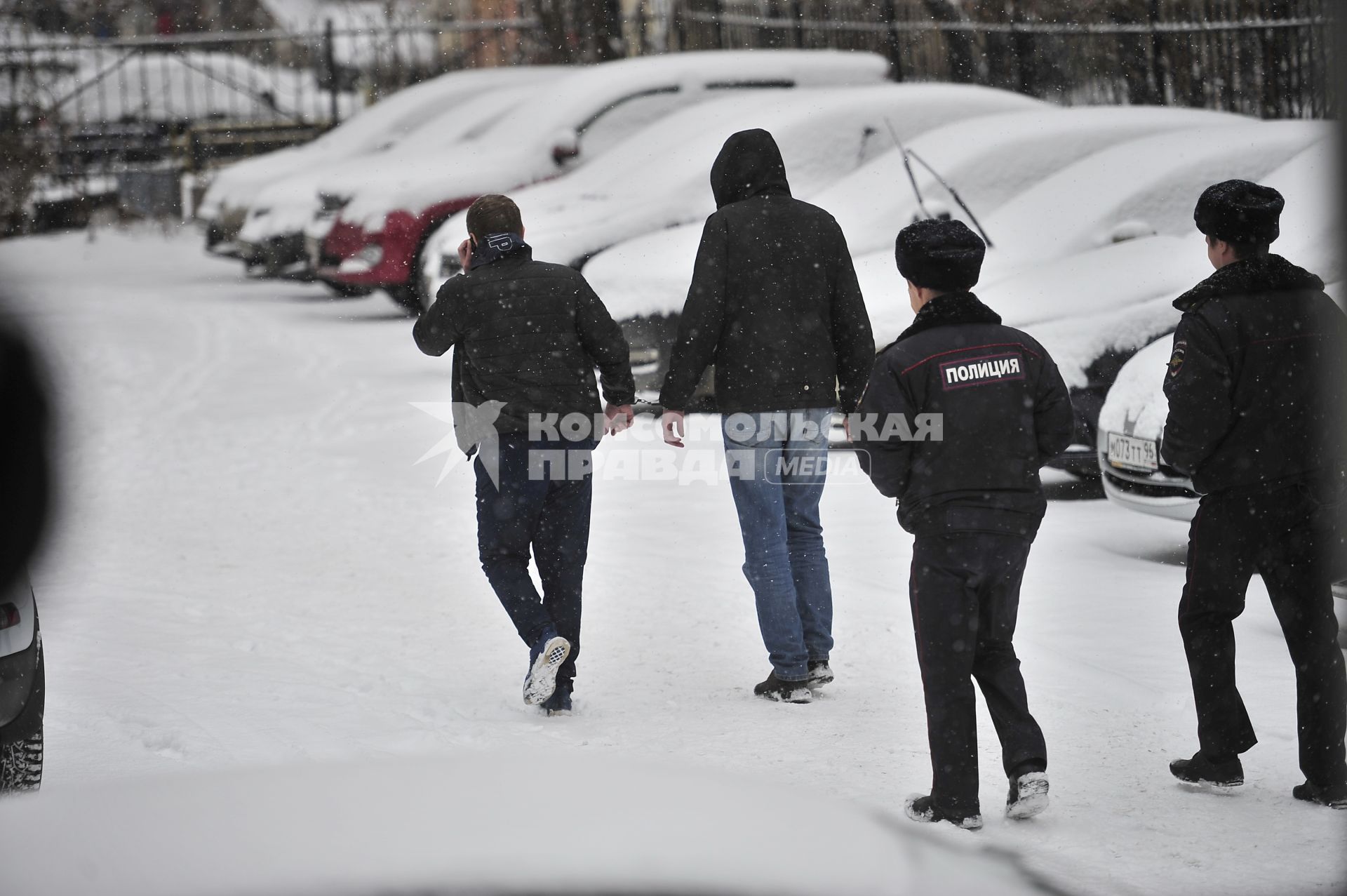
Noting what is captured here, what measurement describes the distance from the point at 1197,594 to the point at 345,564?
406 cm

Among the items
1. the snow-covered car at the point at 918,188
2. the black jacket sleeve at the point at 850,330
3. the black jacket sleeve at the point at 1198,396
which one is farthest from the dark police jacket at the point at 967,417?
the snow-covered car at the point at 918,188

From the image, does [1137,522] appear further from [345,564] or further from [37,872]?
[37,872]

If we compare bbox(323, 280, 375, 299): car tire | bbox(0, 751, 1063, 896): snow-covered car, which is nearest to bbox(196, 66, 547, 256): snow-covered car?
bbox(323, 280, 375, 299): car tire

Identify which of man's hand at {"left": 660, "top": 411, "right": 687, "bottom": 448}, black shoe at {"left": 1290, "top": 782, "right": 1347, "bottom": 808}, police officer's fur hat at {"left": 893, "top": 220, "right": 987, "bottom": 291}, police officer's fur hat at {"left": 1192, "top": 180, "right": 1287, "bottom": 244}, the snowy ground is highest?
police officer's fur hat at {"left": 1192, "top": 180, "right": 1287, "bottom": 244}

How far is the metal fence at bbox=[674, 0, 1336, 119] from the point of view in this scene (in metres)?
15.3

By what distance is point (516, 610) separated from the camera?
4785 millimetres

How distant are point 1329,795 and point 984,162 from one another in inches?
252

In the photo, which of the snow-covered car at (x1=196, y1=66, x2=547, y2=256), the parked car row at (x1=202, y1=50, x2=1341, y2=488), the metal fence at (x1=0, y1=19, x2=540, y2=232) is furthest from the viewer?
the metal fence at (x1=0, y1=19, x2=540, y2=232)

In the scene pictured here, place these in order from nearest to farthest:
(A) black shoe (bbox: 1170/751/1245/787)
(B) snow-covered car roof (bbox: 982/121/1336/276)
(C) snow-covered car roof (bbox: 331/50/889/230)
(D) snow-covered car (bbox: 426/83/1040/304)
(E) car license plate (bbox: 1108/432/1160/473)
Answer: (A) black shoe (bbox: 1170/751/1245/787) → (E) car license plate (bbox: 1108/432/1160/473) → (B) snow-covered car roof (bbox: 982/121/1336/276) → (D) snow-covered car (bbox: 426/83/1040/304) → (C) snow-covered car roof (bbox: 331/50/889/230)

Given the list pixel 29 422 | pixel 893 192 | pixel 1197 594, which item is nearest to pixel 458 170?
pixel 893 192

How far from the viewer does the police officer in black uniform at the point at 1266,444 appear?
384 centimetres

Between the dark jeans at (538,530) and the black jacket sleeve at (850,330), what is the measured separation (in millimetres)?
847

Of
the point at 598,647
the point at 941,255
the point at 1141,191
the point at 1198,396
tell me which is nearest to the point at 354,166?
the point at 1141,191

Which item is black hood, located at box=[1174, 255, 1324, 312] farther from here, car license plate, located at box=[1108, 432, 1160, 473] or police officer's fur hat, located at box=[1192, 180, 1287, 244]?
car license plate, located at box=[1108, 432, 1160, 473]
